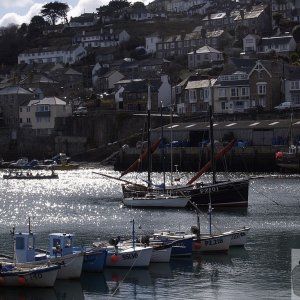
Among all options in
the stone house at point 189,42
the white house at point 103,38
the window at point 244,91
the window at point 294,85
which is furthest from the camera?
the white house at point 103,38

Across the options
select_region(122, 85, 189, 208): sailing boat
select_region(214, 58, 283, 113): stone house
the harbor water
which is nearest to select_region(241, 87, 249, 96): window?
select_region(214, 58, 283, 113): stone house

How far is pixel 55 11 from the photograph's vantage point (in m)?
185

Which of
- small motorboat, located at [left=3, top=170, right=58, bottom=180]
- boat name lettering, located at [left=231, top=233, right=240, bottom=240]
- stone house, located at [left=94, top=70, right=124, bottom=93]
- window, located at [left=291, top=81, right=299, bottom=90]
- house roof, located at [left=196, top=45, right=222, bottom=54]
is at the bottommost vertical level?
boat name lettering, located at [left=231, top=233, right=240, bottom=240]

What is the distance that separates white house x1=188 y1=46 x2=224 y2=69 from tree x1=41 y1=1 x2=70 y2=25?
5661cm

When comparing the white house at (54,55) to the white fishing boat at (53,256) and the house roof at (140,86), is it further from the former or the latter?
the white fishing boat at (53,256)

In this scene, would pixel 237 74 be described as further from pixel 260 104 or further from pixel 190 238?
pixel 190 238

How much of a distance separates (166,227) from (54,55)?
11594 centimetres

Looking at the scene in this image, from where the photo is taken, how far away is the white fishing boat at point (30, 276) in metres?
32.0

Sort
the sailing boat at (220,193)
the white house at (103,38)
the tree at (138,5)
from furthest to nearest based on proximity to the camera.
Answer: the tree at (138,5), the white house at (103,38), the sailing boat at (220,193)

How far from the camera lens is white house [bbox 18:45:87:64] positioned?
160250 millimetres

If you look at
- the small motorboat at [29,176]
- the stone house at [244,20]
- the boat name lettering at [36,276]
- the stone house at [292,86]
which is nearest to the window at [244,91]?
the stone house at [292,86]

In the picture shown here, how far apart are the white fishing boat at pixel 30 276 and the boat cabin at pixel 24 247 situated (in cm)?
99

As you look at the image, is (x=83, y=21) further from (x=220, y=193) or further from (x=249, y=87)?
(x=220, y=193)

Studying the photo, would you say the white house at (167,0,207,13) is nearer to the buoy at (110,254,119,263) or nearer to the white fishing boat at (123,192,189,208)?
the white fishing boat at (123,192,189,208)
